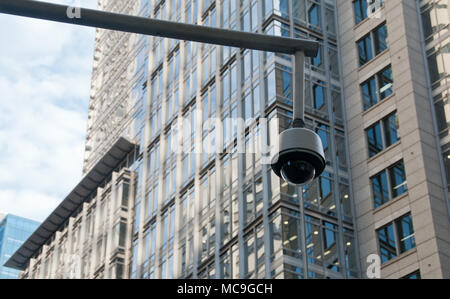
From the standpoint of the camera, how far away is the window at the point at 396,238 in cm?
3566

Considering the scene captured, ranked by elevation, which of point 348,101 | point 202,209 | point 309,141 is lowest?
point 309,141

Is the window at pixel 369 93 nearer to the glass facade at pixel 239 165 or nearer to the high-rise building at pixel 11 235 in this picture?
the glass facade at pixel 239 165

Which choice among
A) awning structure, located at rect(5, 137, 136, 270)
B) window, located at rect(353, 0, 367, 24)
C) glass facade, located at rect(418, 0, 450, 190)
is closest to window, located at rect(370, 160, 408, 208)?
glass facade, located at rect(418, 0, 450, 190)

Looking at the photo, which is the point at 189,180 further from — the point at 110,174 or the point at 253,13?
the point at 110,174

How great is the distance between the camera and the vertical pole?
25.1 ft

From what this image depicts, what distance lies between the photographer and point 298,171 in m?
7.93

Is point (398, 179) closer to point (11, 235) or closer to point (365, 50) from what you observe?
point (365, 50)

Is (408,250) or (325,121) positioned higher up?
(325,121)

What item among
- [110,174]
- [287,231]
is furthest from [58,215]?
[287,231]

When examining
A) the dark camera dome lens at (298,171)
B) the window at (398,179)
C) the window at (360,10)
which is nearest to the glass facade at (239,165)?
the window at (360,10)

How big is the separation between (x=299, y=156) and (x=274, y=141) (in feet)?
98.7

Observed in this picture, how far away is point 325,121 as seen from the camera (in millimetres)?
42375

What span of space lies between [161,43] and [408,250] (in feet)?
102

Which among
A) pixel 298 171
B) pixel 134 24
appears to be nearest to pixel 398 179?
pixel 298 171
